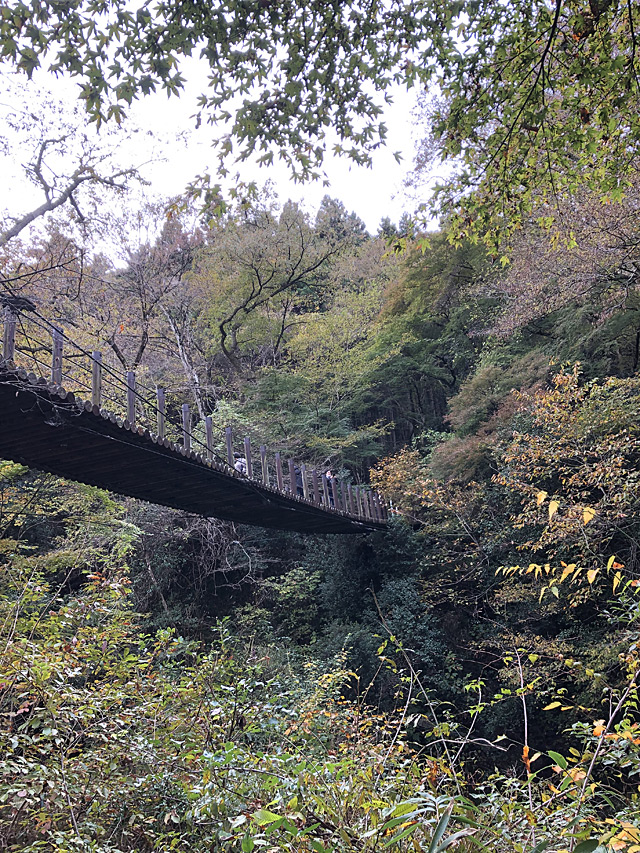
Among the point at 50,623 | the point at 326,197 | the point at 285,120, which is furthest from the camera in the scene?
the point at 326,197

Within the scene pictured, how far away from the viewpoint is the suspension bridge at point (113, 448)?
3.31 metres

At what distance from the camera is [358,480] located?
10523 millimetres

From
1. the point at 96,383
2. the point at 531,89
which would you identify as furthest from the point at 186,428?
the point at 531,89

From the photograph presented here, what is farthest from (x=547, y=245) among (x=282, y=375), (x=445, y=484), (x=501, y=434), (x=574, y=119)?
(x=282, y=375)

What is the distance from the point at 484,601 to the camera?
7.19 m

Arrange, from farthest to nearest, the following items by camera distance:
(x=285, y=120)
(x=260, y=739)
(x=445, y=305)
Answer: (x=445, y=305), (x=260, y=739), (x=285, y=120)

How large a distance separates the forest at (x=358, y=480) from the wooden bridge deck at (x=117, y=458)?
0.81 m

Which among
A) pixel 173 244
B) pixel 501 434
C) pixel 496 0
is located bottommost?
pixel 501 434

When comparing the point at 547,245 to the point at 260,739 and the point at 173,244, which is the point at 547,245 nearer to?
the point at 260,739

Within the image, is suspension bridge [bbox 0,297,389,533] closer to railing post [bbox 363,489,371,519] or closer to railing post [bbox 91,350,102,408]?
railing post [bbox 91,350,102,408]

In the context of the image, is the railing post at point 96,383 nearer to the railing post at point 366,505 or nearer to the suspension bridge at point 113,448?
the suspension bridge at point 113,448

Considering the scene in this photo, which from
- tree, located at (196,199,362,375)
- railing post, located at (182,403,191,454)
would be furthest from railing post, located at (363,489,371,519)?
tree, located at (196,199,362,375)

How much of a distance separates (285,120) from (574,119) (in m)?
1.17

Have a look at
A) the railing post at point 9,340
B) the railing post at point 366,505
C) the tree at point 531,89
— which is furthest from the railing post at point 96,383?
the railing post at point 366,505
